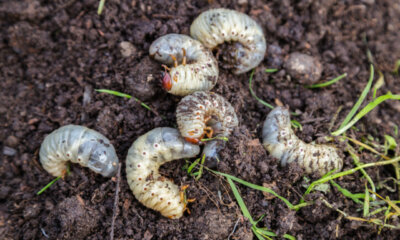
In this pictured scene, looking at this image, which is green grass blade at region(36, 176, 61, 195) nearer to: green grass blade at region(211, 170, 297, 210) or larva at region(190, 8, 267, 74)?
green grass blade at region(211, 170, 297, 210)

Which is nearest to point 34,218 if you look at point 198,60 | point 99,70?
point 99,70

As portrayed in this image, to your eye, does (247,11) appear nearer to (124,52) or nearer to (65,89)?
(124,52)

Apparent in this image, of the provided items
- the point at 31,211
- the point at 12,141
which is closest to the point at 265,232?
the point at 31,211

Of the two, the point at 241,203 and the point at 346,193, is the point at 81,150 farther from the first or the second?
the point at 346,193

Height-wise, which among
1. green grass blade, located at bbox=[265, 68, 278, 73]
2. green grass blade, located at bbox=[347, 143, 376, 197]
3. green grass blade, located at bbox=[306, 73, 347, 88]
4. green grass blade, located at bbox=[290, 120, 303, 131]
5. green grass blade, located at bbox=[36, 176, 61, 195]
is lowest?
green grass blade, located at bbox=[36, 176, 61, 195]

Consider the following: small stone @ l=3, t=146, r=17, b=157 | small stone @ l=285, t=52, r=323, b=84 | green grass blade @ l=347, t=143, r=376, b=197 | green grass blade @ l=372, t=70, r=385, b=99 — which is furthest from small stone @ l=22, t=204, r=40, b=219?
green grass blade @ l=372, t=70, r=385, b=99
